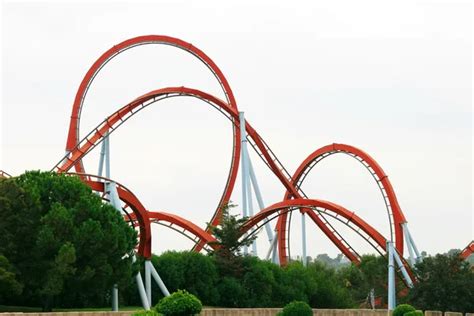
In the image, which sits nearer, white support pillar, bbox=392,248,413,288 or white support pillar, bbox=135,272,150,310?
white support pillar, bbox=135,272,150,310

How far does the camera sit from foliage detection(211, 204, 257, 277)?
145 ft

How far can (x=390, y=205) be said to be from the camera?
46.2 metres

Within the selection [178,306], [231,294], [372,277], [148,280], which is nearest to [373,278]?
[372,277]

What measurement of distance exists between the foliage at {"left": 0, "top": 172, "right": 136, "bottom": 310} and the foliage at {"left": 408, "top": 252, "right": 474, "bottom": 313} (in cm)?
1178

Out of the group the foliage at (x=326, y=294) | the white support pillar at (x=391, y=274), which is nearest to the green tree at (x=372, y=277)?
the foliage at (x=326, y=294)

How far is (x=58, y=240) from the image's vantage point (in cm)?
3397

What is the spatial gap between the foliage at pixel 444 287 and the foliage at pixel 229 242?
7806 millimetres

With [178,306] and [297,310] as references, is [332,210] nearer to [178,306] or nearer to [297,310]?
[297,310]

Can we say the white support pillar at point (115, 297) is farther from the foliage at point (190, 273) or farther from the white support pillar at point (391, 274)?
the white support pillar at point (391, 274)

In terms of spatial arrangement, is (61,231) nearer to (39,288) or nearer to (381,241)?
(39,288)

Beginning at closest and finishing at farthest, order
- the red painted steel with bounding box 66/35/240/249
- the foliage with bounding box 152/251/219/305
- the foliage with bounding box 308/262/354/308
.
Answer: the foliage with bounding box 152/251/219/305 → the red painted steel with bounding box 66/35/240/249 → the foliage with bounding box 308/262/354/308

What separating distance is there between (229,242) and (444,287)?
10.4 meters

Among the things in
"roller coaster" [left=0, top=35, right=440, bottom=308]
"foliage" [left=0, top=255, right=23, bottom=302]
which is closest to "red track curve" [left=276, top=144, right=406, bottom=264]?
"roller coaster" [left=0, top=35, right=440, bottom=308]

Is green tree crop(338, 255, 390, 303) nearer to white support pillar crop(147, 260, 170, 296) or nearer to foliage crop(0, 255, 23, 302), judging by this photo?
white support pillar crop(147, 260, 170, 296)
